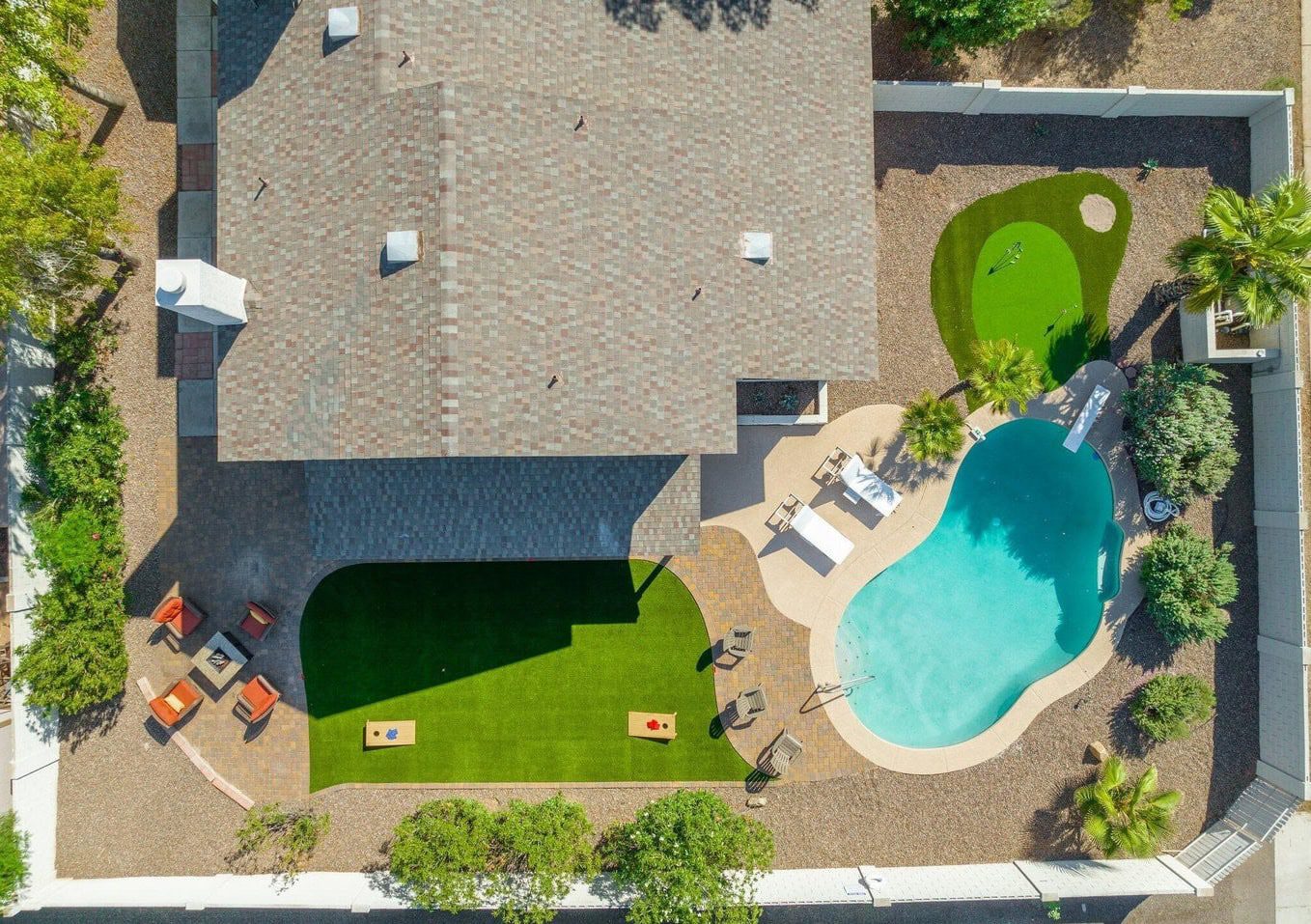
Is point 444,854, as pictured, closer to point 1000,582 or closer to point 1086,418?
point 1000,582

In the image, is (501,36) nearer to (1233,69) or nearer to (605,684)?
(605,684)

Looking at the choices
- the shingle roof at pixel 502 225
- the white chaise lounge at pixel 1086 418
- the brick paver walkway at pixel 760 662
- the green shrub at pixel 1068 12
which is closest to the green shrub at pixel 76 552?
the shingle roof at pixel 502 225

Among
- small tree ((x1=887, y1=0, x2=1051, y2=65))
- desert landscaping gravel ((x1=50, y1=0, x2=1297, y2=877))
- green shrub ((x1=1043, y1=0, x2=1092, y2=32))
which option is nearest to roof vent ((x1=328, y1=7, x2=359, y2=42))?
desert landscaping gravel ((x1=50, y1=0, x2=1297, y2=877))

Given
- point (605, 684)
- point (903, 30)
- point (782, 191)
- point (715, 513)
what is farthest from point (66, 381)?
point (903, 30)

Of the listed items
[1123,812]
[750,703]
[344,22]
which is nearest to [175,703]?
[750,703]

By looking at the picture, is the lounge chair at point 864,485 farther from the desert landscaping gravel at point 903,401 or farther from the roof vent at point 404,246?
the roof vent at point 404,246

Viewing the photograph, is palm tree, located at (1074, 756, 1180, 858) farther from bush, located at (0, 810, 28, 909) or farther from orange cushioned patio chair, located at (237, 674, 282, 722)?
bush, located at (0, 810, 28, 909)

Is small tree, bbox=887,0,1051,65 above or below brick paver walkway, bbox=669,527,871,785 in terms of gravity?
above
